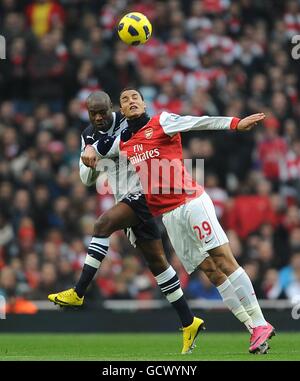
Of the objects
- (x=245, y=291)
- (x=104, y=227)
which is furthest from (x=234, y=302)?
(x=104, y=227)

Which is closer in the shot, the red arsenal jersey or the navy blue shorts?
the red arsenal jersey

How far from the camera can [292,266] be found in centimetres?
1678

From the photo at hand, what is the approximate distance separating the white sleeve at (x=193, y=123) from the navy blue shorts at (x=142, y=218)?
78cm

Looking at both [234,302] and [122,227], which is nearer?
[234,302]

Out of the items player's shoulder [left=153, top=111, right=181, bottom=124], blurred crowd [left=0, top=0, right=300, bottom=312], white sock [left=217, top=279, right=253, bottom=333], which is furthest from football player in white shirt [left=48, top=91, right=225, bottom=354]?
blurred crowd [left=0, top=0, right=300, bottom=312]

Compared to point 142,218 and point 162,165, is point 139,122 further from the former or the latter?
point 142,218

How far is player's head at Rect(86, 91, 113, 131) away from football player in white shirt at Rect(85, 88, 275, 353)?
190 millimetres

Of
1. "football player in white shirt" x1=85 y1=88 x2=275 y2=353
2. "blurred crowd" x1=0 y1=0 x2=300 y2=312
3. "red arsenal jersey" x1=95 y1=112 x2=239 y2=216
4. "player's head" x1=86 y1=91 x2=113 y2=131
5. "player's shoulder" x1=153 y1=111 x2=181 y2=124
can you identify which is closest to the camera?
"football player in white shirt" x1=85 y1=88 x2=275 y2=353

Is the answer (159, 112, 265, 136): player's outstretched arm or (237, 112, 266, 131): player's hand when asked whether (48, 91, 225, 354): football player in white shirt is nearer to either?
(159, 112, 265, 136): player's outstretched arm

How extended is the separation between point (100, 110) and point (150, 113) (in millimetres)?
7194

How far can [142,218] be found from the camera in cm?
1131

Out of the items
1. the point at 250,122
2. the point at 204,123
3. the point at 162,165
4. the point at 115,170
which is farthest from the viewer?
the point at 115,170

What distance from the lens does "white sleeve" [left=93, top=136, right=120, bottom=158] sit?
37.3 ft
